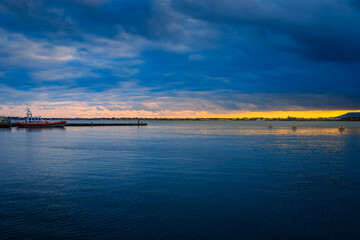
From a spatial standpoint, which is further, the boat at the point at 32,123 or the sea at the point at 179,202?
the boat at the point at 32,123

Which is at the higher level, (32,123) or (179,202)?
(32,123)

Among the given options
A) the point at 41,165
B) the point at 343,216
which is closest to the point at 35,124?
the point at 41,165

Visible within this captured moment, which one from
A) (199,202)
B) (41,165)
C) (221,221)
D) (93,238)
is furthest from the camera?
(41,165)

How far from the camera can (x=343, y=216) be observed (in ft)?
37.5

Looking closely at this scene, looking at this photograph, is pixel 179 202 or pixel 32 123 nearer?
pixel 179 202

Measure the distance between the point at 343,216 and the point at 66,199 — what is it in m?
13.0

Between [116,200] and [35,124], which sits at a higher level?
[35,124]

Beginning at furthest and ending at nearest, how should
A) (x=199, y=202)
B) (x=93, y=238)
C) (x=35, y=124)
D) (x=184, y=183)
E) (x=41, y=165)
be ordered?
(x=35, y=124), (x=41, y=165), (x=184, y=183), (x=199, y=202), (x=93, y=238)

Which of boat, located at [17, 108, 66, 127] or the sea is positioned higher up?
boat, located at [17, 108, 66, 127]

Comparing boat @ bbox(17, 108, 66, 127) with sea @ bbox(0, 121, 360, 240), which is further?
boat @ bbox(17, 108, 66, 127)

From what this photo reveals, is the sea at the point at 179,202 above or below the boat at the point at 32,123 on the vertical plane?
below

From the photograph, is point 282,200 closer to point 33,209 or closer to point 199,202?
point 199,202

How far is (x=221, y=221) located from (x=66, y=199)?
26.1 ft

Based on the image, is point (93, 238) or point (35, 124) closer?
point (93, 238)
